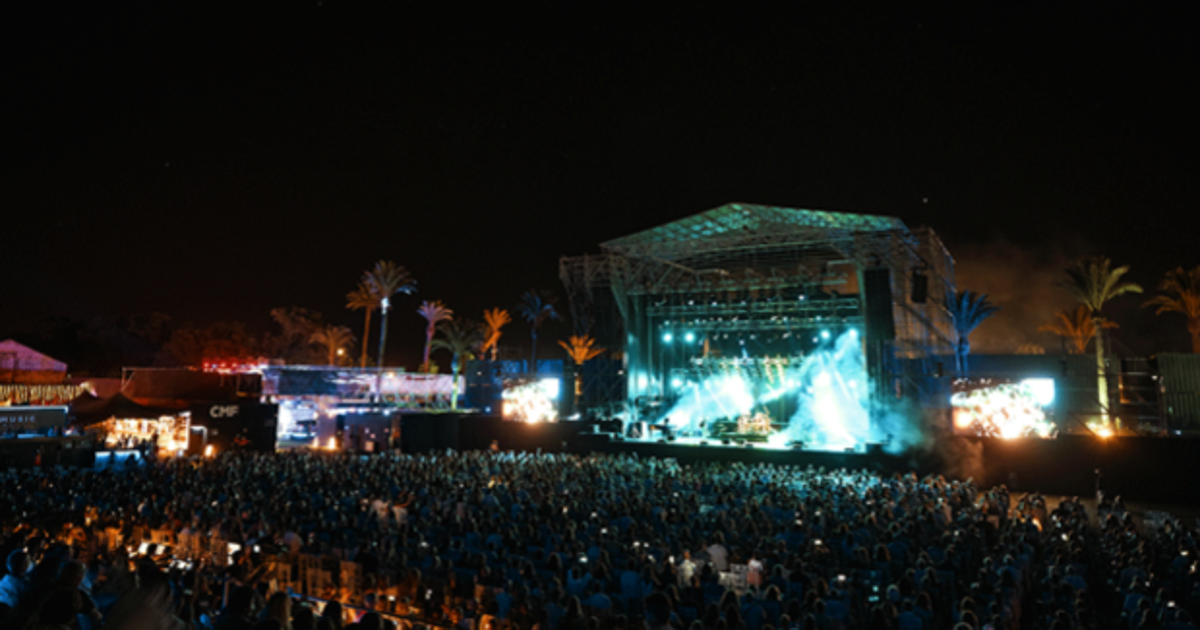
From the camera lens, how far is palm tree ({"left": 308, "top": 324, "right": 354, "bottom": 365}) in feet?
204

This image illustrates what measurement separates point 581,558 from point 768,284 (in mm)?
22294

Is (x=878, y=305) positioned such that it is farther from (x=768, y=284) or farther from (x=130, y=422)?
(x=130, y=422)

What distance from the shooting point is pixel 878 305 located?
25688 mm

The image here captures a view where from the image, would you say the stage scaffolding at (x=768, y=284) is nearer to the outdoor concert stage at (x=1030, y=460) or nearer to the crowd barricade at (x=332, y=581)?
the outdoor concert stage at (x=1030, y=460)

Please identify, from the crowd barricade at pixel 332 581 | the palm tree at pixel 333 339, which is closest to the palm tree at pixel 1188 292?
the crowd barricade at pixel 332 581

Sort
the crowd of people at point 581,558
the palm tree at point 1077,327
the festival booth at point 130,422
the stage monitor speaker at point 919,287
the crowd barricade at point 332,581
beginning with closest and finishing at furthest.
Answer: the crowd of people at point 581,558 < the crowd barricade at point 332,581 < the festival booth at point 130,422 < the stage monitor speaker at point 919,287 < the palm tree at point 1077,327

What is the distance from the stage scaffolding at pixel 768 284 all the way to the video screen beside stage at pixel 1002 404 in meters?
1.73

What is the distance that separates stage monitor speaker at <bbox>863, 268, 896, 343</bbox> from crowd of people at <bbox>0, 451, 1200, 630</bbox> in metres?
11.1

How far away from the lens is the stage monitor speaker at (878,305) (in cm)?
2547

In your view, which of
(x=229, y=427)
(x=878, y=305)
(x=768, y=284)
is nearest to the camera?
(x=878, y=305)

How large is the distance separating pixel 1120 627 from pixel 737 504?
6.21 m

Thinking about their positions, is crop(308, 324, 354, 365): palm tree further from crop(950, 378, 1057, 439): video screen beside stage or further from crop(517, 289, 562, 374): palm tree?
crop(950, 378, 1057, 439): video screen beside stage

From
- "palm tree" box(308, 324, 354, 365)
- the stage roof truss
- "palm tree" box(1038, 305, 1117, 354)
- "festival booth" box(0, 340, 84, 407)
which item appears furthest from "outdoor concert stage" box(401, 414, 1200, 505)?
"palm tree" box(308, 324, 354, 365)

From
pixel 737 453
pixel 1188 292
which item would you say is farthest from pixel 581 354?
pixel 1188 292
